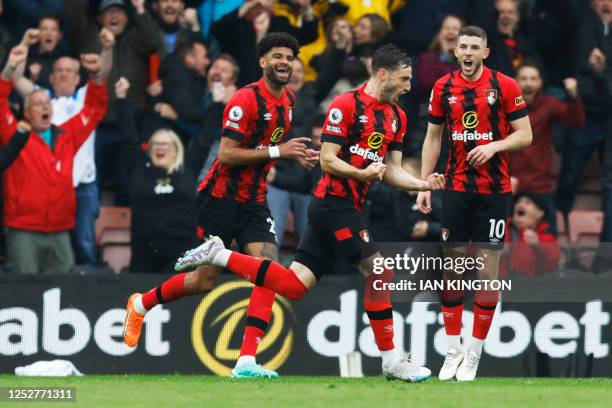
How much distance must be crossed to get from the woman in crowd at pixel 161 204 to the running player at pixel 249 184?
2520 millimetres

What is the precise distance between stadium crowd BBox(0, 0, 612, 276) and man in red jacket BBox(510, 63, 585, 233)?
18 mm

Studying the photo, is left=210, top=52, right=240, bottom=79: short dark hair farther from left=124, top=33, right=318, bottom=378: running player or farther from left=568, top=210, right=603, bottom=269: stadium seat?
left=568, top=210, right=603, bottom=269: stadium seat

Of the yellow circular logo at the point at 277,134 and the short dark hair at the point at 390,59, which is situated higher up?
the short dark hair at the point at 390,59

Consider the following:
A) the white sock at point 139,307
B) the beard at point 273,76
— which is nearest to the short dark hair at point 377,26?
the beard at point 273,76

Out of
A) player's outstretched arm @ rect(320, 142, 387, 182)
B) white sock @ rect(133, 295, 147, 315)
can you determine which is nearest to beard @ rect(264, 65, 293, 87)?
player's outstretched arm @ rect(320, 142, 387, 182)

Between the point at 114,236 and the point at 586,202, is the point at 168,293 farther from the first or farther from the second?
the point at 586,202

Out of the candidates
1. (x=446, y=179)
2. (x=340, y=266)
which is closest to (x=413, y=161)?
(x=340, y=266)

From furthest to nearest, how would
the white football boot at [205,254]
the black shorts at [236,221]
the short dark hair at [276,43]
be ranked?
the black shorts at [236,221] → the short dark hair at [276,43] → the white football boot at [205,254]

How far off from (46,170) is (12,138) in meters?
0.57

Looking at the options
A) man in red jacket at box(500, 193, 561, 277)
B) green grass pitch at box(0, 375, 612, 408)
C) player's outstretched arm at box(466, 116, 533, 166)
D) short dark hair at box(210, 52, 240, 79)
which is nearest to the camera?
green grass pitch at box(0, 375, 612, 408)

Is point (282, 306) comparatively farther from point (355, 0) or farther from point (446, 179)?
point (355, 0)

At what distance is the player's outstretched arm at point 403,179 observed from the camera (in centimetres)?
985

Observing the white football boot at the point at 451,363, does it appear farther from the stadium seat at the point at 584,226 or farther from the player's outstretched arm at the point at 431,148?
the stadium seat at the point at 584,226

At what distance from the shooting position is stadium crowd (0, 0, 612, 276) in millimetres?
13688
